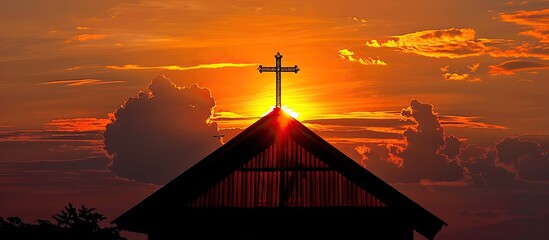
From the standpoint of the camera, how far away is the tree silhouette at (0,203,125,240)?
50.9 meters

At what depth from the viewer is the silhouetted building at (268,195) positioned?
127 ft

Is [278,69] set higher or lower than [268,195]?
higher

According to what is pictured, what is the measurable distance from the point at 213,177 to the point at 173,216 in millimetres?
2110

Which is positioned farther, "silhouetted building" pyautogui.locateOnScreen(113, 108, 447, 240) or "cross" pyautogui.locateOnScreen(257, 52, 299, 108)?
"cross" pyautogui.locateOnScreen(257, 52, 299, 108)

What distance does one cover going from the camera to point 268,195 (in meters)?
39.0

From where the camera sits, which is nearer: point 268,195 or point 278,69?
point 268,195

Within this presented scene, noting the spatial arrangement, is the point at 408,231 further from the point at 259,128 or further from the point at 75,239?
the point at 75,239

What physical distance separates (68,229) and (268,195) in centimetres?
1614

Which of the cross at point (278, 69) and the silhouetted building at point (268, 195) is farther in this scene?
the cross at point (278, 69)

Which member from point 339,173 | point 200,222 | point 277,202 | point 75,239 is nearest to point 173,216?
point 200,222

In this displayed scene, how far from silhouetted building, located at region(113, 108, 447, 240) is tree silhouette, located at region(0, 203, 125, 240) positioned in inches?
493

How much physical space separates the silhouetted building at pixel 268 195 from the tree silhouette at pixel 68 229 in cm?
1252

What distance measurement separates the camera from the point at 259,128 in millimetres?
38781

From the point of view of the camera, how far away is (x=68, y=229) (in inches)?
2023
